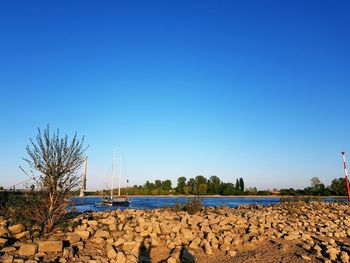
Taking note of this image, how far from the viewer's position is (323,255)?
456 inches

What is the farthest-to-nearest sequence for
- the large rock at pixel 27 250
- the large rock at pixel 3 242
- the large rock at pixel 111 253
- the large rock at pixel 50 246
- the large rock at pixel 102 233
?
the large rock at pixel 102 233 → the large rock at pixel 111 253 → the large rock at pixel 50 246 → the large rock at pixel 3 242 → the large rock at pixel 27 250

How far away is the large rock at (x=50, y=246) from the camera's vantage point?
928 centimetres

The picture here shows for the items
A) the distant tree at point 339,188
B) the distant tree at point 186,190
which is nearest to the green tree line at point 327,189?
the distant tree at point 339,188

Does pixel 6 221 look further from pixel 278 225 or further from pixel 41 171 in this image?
pixel 278 225

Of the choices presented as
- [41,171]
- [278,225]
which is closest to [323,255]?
[278,225]

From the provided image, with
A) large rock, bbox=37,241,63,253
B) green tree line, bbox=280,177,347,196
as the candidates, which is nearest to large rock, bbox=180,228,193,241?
large rock, bbox=37,241,63,253

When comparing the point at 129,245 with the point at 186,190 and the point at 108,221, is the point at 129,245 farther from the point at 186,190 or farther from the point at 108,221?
the point at 186,190

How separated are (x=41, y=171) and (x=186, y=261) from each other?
5.22 meters

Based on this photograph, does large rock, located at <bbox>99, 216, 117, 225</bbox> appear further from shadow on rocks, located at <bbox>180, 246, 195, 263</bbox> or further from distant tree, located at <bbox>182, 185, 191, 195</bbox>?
distant tree, located at <bbox>182, 185, 191, 195</bbox>

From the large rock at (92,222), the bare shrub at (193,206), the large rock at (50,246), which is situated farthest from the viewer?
the bare shrub at (193,206)

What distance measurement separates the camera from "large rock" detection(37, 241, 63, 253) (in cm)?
928

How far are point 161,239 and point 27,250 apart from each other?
4.44 metres

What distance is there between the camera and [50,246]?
30.7 ft

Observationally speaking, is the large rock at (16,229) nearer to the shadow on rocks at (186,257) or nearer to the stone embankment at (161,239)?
the stone embankment at (161,239)
